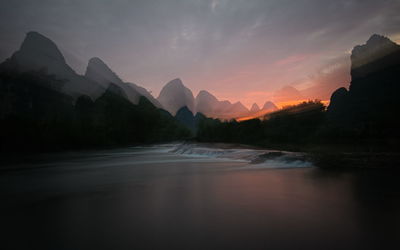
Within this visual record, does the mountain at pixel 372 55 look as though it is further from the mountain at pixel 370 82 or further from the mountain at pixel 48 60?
the mountain at pixel 48 60

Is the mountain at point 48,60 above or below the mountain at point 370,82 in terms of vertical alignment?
above

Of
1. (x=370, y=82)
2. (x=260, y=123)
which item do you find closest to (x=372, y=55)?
(x=370, y=82)

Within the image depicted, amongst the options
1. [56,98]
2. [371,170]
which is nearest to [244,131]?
[371,170]

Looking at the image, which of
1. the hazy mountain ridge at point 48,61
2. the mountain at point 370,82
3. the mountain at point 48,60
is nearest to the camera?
the mountain at point 370,82

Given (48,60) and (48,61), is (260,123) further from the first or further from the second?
(48,60)

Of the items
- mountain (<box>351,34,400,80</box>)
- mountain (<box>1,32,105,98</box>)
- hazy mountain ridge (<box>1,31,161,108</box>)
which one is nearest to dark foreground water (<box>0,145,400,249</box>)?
mountain (<box>351,34,400,80</box>)

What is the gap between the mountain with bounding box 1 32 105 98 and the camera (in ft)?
536

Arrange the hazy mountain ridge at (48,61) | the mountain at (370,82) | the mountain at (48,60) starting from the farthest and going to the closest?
the mountain at (48,60)
the hazy mountain ridge at (48,61)
the mountain at (370,82)

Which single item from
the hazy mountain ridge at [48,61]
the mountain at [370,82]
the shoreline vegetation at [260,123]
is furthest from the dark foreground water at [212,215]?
the hazy mountain ridge at [48,61]

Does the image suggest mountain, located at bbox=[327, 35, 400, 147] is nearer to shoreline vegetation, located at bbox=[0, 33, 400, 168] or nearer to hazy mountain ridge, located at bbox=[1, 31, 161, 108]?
shoreline vegetation, located at bbox=[0, 33, 400, 168]

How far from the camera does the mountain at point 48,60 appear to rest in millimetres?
163250

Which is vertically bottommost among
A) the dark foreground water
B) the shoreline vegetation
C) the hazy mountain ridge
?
the dark foreground water

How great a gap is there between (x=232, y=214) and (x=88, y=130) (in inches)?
2583

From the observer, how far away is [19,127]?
150 feet
